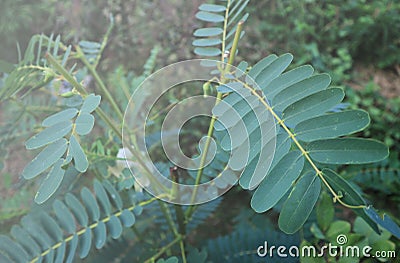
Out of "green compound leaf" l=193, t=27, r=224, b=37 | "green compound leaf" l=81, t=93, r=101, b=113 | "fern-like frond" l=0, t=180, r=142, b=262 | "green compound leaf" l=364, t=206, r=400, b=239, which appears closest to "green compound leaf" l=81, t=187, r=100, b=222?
"fern-like frond" l=0, t=180, r=142, b=262

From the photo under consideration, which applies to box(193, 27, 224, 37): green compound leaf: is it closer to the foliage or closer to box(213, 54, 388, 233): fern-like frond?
the foliage

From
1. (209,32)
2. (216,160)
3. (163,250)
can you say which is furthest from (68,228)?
(209,32)

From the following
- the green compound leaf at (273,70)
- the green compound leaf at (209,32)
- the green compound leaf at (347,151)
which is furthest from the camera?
the green compound leaf at (209,32)

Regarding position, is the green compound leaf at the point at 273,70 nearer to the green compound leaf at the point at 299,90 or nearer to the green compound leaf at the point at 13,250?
the green compound leaf at the point at 299,90

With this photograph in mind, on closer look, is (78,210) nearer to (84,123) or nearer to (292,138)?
(84,123)

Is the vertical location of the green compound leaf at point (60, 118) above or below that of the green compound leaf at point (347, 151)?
above

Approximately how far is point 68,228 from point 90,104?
0.82 feet

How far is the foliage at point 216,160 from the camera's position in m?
0.47

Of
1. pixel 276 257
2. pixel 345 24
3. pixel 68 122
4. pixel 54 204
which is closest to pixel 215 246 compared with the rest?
pixel 276 257

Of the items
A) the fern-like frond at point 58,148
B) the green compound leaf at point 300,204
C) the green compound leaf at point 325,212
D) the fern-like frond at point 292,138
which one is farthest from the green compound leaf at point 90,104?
the green compound leaf at point 325,212

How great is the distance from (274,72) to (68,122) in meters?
0.28

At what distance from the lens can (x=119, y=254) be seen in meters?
0.86

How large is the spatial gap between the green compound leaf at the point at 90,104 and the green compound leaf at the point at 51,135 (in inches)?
1.0

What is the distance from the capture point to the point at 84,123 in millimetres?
518
